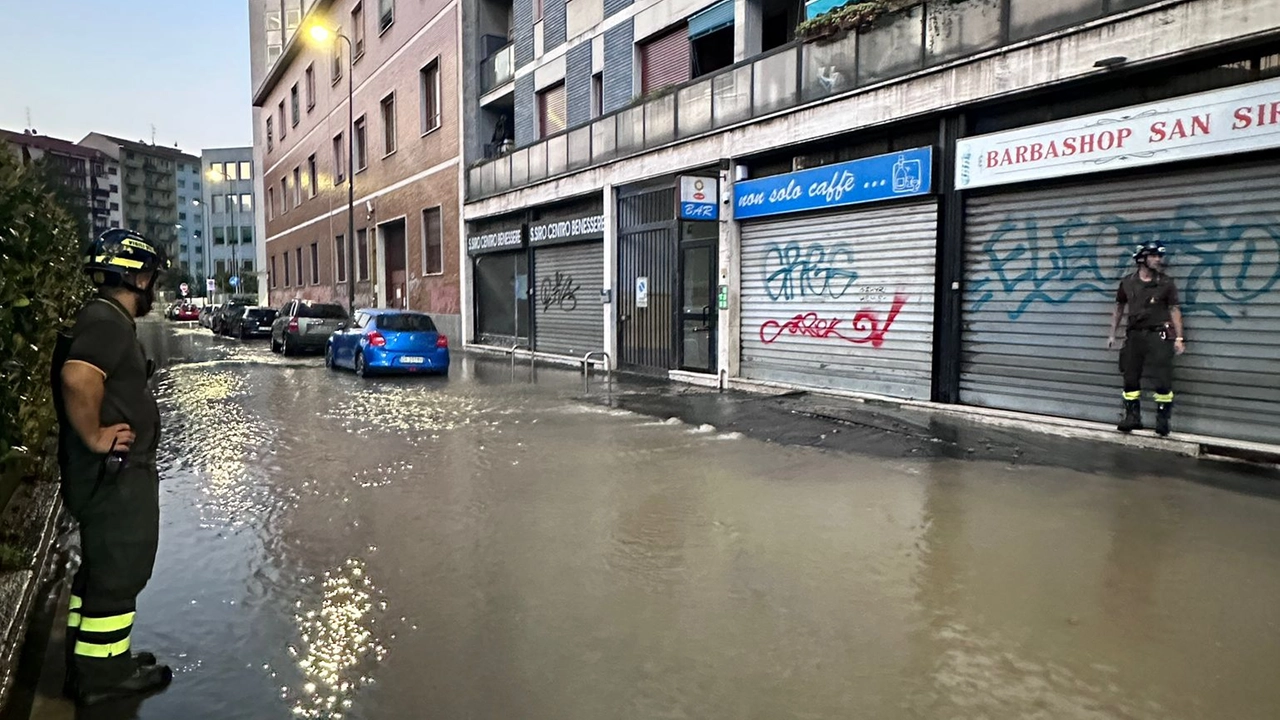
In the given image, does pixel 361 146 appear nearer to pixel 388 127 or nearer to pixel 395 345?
pixel 388 127

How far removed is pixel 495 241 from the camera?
941 inches

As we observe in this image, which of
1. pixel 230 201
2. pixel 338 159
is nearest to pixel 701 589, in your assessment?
pixel 338 159

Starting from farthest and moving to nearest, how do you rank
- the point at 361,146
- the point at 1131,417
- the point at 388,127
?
the point at 361,146 < the point at 388,127 < the point at 1131,417

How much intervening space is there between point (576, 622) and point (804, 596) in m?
1.27

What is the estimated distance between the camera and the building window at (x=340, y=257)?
127 feet

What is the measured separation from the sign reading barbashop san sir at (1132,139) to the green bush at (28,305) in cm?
989

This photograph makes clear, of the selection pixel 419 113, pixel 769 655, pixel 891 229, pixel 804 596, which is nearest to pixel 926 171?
pixel 891 229

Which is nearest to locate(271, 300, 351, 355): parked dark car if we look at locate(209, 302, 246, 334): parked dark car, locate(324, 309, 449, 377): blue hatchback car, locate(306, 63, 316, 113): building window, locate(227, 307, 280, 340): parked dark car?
locate(324, 309, 449, 377): blue hatchback car

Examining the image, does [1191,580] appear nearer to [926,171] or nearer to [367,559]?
[367,559]

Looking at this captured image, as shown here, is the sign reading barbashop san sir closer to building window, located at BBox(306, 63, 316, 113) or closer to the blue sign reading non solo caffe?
the blue sign reading non solo caffe

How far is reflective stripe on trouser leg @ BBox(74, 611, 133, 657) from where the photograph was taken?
333cm

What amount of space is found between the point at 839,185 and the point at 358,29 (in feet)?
99.3

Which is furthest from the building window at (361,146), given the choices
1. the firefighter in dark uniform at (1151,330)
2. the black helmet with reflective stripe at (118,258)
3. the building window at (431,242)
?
the black helmet with reflective stripe at (118,258)

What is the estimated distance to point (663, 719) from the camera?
10.4 feet
